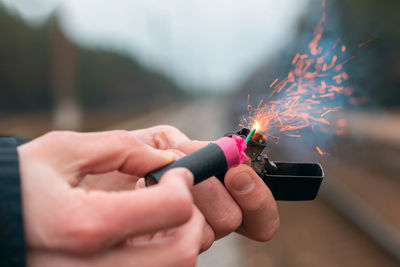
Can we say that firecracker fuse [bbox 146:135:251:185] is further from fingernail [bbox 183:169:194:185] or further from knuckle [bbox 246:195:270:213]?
knuckle [bbox 246:195:270:213]

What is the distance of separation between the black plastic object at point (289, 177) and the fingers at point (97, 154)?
821 millimetres

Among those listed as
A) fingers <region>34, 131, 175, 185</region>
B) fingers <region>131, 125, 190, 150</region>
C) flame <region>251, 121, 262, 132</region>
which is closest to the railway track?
fingers <region>131, 125, 190, 150</region>

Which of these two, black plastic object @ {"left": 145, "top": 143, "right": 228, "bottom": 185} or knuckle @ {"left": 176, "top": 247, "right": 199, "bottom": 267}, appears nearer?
knuckle @ {"left": 176, "top": 247, "right": 199, "bottom": 267}

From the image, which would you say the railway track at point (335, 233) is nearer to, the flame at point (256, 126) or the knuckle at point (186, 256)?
the flame at point (256, 126)

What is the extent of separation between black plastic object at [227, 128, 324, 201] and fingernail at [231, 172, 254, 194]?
115 mm

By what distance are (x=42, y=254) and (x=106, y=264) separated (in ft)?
0.80

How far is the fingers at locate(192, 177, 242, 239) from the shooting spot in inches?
91.7

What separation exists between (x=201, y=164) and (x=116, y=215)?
0.59m

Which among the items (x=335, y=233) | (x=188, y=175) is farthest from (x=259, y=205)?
(x=335, y=233)

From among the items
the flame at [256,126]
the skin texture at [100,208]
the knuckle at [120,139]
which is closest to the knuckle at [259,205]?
the flame at [256,126]

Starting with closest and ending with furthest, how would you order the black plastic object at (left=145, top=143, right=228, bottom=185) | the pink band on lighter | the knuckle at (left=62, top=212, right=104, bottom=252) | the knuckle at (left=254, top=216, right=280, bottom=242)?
the knuckle at (left=62, top=212, right=104, bottom=252), the black plastic object at (left=145, top=143, right=228, bottom=185), the pink band on lighter, the knuckle at (left=254, top=216, right=280, bottom=242)

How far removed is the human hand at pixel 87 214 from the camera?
4.17 ft

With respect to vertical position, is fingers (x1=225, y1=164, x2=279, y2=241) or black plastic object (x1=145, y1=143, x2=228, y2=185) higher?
black plastic object (x1=145, y1=143, x2=228, y2=185)

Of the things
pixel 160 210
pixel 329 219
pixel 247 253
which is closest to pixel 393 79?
pixel 329 219
